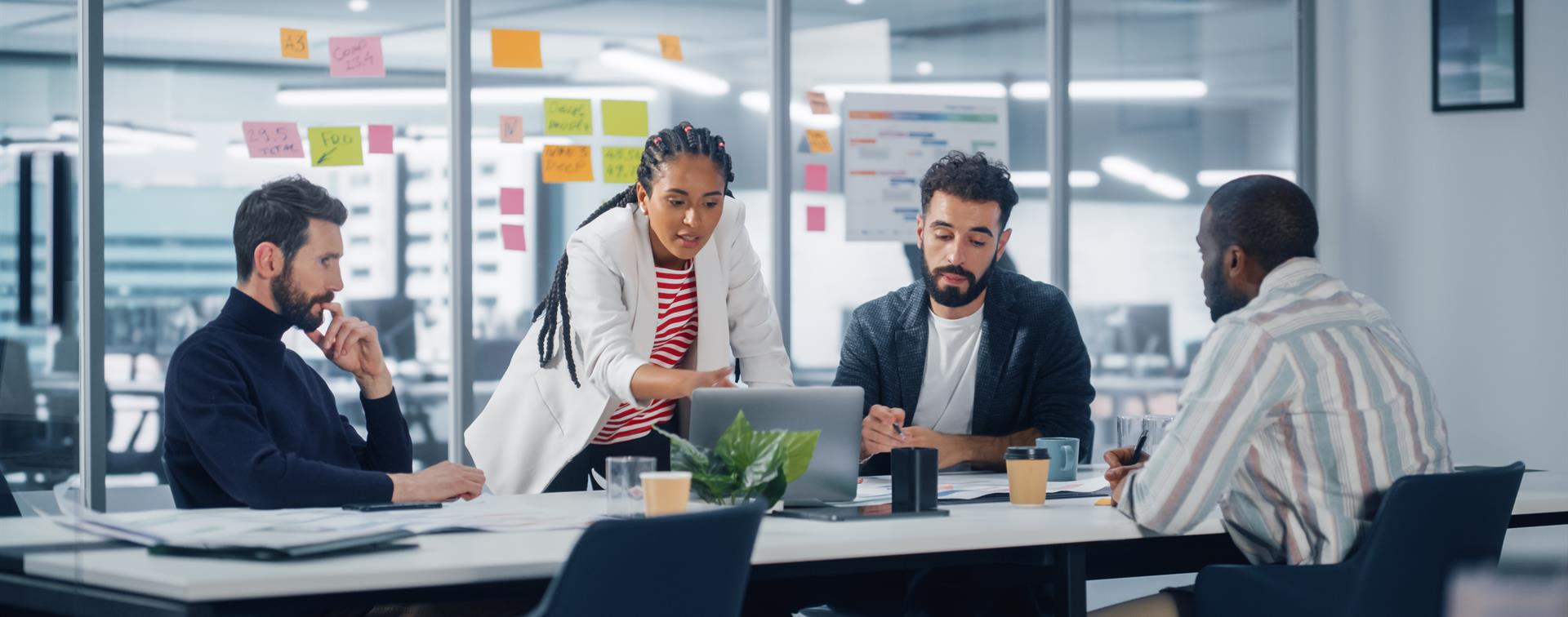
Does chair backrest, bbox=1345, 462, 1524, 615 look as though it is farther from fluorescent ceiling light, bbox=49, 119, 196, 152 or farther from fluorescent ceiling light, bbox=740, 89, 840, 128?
fluorescent ceiling light, bbox=49, 119, 196, 152

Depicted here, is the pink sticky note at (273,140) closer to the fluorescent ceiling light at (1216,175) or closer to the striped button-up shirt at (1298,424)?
the striped button-up shirt at (1298,424)

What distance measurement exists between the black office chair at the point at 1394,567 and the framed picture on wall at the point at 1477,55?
10.5 ft

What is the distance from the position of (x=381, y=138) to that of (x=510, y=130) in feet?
1.27

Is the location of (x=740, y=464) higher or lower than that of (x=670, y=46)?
lower

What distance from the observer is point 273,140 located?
398 centimetres

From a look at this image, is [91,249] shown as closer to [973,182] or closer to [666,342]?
[666,342]

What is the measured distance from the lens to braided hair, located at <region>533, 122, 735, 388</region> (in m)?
2.75

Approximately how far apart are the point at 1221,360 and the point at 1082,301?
10.5ft

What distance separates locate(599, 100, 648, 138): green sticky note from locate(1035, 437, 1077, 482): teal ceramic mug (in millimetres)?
2114

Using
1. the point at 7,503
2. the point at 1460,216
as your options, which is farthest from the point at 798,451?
the point at 1460,216

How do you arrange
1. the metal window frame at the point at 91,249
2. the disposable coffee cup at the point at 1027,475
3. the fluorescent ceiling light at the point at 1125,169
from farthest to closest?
the fluorescent ceiling light at the point at 1125,169 < the metal window frame at the point at 91,249 < the disposable coffee cup at the point at 1027,475

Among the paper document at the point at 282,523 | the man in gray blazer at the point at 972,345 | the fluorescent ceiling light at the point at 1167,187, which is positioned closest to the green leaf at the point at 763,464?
the paper document at the point at 282,523

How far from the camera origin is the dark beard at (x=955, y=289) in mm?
3043

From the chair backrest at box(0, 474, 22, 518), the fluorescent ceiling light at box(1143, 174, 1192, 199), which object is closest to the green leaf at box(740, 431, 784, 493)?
the chair backrest at box(0, 474, 22, 518)
